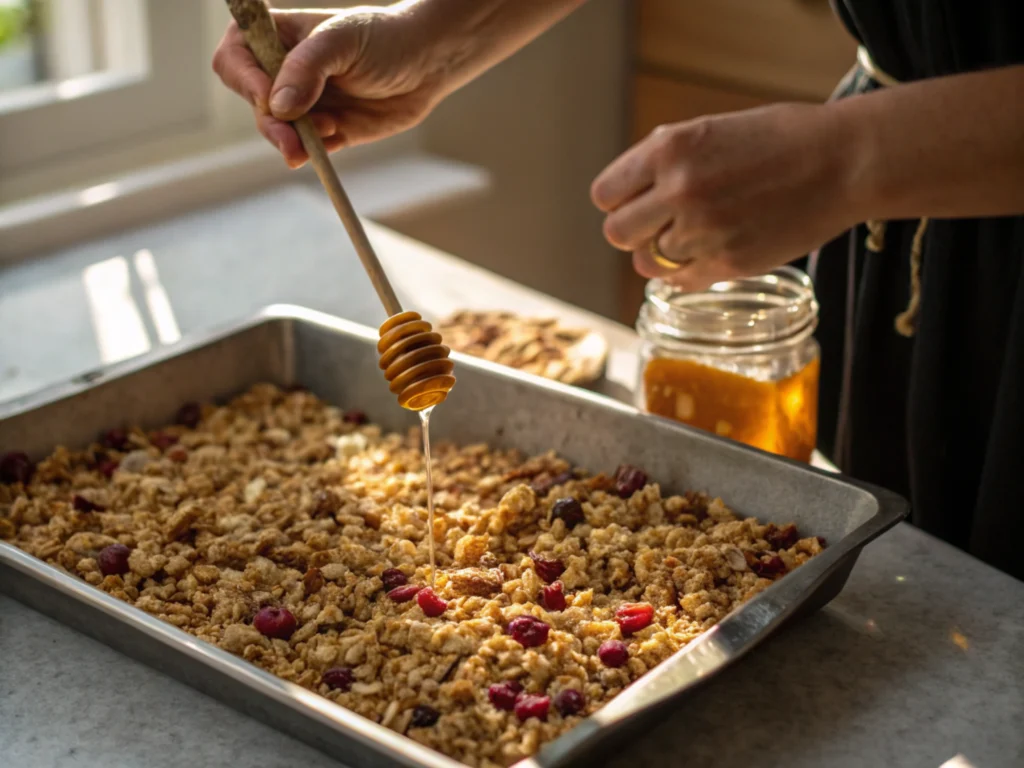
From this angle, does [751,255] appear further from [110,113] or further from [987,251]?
[110,113]

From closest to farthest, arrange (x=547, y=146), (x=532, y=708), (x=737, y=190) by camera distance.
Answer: (x=532, y=708)
(x=737, y=190)
(x=547, y=146)

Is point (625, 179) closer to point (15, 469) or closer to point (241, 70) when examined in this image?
point (241, 70)

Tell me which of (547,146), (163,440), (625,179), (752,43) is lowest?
(547,146)

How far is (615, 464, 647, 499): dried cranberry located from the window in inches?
48.0

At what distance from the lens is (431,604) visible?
850 mm

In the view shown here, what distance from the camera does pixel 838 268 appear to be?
1314 millimetres

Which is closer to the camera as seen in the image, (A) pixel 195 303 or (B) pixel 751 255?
(B) pixel 751 255

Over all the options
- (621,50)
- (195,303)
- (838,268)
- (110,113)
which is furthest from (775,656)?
(621,50)

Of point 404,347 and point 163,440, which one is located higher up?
A: point 404,347

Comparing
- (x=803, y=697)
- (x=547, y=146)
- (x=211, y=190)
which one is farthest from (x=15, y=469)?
(x=547, y=146)

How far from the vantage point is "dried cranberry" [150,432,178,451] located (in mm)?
1122

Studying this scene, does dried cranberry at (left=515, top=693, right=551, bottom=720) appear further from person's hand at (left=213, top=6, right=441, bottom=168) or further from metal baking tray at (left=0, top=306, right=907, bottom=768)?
person's hand at (left=213, top=6, right=441, bottom=168)

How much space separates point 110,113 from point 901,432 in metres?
1.28

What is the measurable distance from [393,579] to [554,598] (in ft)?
0.38
